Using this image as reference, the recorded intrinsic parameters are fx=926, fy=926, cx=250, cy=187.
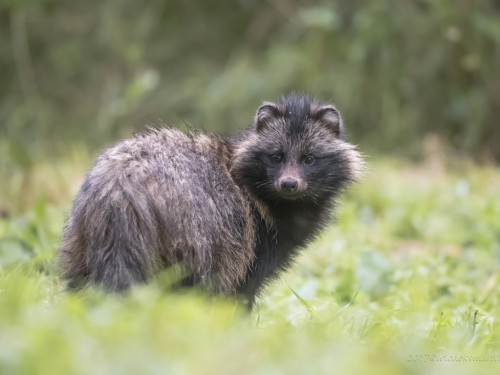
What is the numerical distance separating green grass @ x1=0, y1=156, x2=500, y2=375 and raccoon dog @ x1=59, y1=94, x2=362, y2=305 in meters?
0.22

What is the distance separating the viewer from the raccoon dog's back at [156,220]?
4430mm

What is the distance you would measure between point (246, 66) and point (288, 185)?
26.4 ft

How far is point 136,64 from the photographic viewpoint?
1369 cm

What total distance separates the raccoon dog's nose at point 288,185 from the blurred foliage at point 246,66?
18.6 feet

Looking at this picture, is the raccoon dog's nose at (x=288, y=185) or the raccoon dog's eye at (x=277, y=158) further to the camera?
the raccoon dog's eye at (x=277, y=158)

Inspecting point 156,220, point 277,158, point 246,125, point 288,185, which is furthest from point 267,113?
point 246,125

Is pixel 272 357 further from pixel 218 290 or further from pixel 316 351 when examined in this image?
pixel 218 290

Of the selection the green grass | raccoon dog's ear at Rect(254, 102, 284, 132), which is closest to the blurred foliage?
the green grass

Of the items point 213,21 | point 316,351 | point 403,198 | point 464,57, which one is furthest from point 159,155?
point 213,21

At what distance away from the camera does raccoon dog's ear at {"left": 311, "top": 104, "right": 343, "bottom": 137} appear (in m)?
5.86

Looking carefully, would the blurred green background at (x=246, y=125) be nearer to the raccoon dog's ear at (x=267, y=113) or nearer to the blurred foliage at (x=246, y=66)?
the blurred foliage at (x=246, y=66)

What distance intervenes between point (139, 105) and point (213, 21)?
1.83 meters

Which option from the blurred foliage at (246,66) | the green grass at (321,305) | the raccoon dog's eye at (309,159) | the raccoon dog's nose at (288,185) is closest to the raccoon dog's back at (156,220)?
the green grass at (321,305)

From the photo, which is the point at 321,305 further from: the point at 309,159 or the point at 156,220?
the point at 156,220
